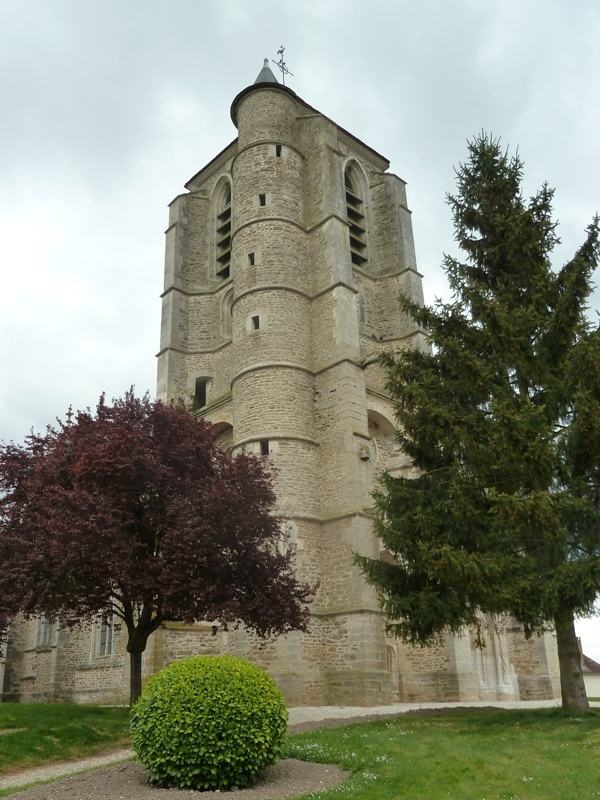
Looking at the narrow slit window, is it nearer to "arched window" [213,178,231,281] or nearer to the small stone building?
the small stone building

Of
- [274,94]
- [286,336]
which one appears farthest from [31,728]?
[274,94]

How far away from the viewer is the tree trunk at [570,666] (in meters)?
10.3

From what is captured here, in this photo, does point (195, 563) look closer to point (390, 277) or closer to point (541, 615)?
point (541, 615)

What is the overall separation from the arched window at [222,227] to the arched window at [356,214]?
15.3ft

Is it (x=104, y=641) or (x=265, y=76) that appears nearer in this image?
(x=104, y=641)

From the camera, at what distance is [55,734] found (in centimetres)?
1072

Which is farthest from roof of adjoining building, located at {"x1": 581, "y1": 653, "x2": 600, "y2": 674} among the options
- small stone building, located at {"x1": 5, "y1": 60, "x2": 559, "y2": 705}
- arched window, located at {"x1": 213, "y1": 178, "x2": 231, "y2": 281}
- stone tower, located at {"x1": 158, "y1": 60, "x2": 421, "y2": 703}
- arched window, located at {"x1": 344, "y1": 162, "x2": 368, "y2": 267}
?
arched window, located at {"x1": 213, "y1": 178, "x2": 231, "y2": 281}

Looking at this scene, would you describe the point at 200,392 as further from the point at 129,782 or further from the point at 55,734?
the point at 129,782

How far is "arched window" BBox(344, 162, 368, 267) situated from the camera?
26.0 m

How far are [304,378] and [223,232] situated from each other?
31.7ft

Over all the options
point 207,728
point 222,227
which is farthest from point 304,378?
point 207,728

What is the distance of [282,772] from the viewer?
7.35 m

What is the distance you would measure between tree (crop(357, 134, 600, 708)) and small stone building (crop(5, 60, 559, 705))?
Answer: 19.3 ft

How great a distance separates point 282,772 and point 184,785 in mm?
1160
